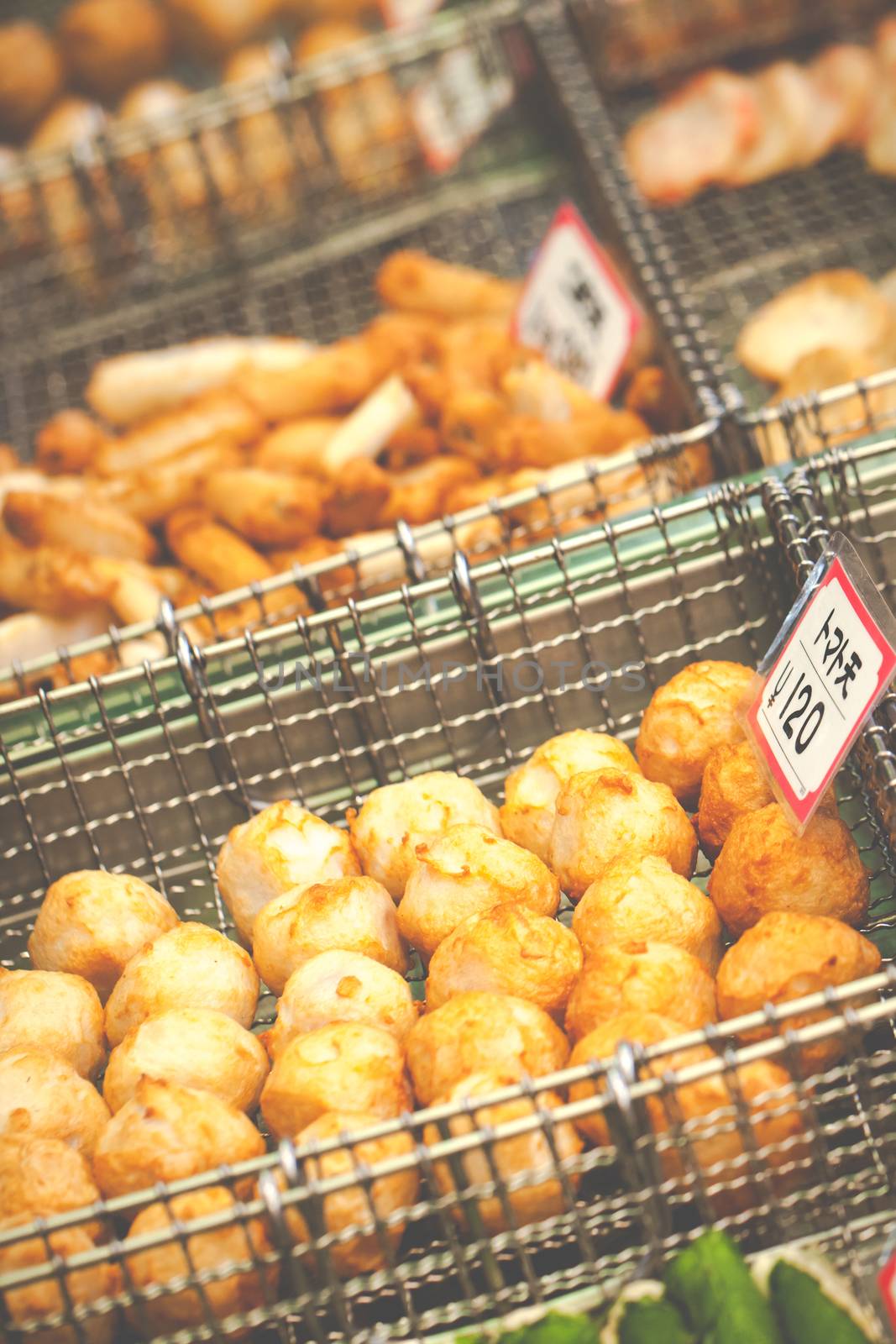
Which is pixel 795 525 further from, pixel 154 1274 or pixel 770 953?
pixel 154 1274

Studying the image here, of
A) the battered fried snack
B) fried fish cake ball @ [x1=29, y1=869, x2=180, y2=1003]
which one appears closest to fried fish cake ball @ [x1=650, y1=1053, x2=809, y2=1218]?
fried fish cake ball @ [x1=29, y1=869, x2=180, y2=1003]

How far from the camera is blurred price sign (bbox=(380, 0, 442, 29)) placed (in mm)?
Answer: 3281

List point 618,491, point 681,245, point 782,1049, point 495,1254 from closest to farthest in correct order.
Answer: point 782,1049, point 495,1254, point 618,491, point 681,245

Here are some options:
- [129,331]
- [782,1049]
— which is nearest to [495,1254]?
[782,1049]

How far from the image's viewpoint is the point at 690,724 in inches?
57.7

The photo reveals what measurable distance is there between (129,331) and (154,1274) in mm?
2404

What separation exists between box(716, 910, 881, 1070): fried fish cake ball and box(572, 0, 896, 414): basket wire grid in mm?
1395

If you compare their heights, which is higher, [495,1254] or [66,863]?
[66,863]

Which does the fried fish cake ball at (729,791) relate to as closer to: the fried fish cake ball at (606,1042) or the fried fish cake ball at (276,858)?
the fried fish cake ball at (606,1042)

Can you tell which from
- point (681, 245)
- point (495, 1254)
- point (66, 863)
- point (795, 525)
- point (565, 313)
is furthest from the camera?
point (681, 245)

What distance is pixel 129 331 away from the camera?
3041 millimetres

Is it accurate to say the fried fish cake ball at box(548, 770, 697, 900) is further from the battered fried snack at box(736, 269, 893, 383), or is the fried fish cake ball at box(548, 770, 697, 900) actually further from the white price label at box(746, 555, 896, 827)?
the battered fried snack at box(736, 269, 893, 383)

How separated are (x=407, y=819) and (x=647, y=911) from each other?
32cm

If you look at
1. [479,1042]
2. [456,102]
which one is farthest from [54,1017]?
[456,102]
